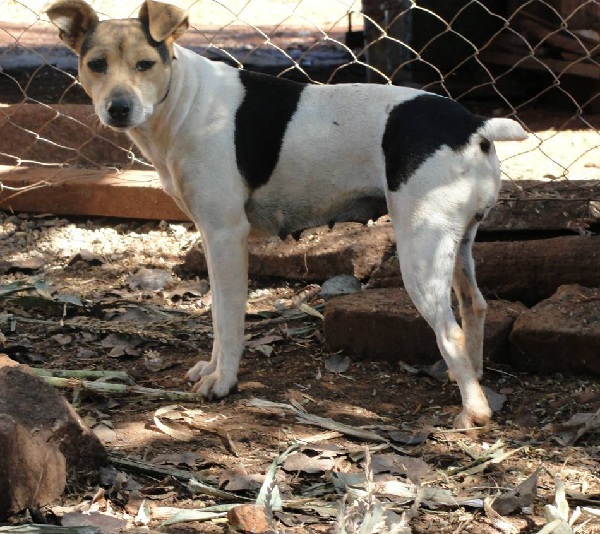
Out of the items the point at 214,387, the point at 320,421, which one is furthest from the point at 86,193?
the point at 320,421

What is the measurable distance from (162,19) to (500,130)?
1469mm

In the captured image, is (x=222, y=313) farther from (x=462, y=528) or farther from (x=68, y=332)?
(x=462, y=528)

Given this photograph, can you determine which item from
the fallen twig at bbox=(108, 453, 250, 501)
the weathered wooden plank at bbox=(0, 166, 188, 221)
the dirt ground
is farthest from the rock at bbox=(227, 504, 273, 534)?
the weathered wooden plank at bbox=(0, 166, 188, 221)

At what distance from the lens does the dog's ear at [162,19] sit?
4.30 meters

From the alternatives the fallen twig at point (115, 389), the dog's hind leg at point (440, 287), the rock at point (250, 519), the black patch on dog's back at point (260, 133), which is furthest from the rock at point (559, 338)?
the rock at point (250, 519)

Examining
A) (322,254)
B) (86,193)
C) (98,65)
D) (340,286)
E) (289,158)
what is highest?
(98,65)

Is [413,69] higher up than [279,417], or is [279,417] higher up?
[413,69]

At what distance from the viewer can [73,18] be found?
175 inches

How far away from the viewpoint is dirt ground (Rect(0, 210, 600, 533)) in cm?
350

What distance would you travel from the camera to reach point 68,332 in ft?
17.7

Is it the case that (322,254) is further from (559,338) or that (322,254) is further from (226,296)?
(559,338)

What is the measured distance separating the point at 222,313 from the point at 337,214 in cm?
66

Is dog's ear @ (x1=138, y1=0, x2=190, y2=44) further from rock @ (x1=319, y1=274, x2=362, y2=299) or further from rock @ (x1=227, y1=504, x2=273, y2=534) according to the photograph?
rock @ (x1=227, y1=504, x2=273, y2=534)

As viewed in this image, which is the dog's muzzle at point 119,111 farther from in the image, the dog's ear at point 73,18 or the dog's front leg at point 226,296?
the dog's front leg at point 226,296
